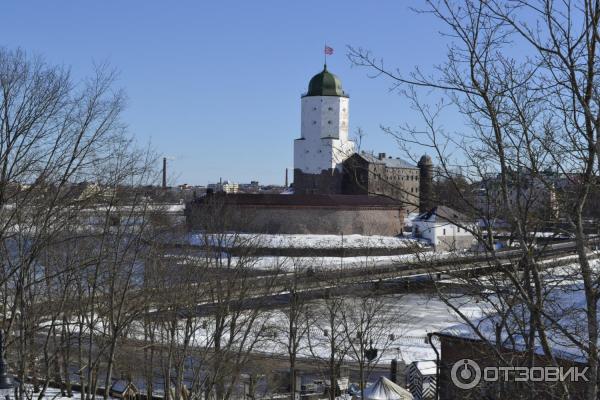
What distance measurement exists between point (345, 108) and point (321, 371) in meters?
39.9

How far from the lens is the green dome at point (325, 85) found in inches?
2110

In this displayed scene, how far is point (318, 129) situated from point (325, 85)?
3672 mm

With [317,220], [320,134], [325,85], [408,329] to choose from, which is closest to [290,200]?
[317,220]

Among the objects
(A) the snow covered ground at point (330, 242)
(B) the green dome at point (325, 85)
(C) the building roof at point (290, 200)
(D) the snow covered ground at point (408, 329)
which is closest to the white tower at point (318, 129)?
(B) the green dome at point (325, 85)

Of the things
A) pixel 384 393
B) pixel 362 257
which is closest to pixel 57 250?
pixel 384 393

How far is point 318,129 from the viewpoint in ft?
174

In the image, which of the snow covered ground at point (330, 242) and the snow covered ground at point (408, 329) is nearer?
the snow covered ground at point (408, 329)

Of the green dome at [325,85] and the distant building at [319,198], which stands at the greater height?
the green dome at [325,85]

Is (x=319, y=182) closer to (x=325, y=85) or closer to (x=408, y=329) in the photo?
(x=325, y=85)

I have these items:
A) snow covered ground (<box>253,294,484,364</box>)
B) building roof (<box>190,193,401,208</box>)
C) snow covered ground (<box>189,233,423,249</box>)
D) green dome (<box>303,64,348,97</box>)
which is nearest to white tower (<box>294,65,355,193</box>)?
green dome (<box>303,64,348,97</box>)

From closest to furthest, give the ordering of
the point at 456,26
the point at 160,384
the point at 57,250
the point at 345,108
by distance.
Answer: the point at 456,26 → the point at 57,250 → the point at 160,384 → the point at 345,108

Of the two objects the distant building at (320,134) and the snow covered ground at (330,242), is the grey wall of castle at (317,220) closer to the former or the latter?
the snow covered ground at (330,242)

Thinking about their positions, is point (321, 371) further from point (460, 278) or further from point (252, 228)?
point (252, 228)

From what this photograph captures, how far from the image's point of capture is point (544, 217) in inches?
177
